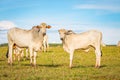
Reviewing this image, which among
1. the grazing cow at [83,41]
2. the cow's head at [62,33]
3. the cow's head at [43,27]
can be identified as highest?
the cow's head at [43,27]

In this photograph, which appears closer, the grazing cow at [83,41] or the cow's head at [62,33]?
the grazing cow at [83,41]

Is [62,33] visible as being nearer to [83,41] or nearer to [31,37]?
[83,41]

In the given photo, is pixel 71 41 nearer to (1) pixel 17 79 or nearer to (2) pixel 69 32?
(2) pixel 69 32

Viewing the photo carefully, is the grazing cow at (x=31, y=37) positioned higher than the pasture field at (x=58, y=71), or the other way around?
the grazing cow at (x=31, y=37)

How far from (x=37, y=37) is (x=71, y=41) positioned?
238cm

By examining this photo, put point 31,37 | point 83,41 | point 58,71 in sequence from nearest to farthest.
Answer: point 58,71 < point 31,37 < point 83,41

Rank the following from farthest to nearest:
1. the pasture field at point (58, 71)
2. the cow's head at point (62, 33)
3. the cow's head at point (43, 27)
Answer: the cow's head at point (62, 33), the cow's head at point (43, 27), the pasture field at point (58, 71)

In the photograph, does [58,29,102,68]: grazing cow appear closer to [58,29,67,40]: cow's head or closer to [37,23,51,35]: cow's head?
[58,29,67,40]: cow's head

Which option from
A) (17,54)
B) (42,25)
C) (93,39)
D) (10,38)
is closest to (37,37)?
(42,25)

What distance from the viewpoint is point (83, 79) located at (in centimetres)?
1350

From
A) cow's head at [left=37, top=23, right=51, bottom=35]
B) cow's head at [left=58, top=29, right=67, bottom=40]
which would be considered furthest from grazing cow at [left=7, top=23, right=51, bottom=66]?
cow's head at [left=58, top=29, right=67, bottom=40]

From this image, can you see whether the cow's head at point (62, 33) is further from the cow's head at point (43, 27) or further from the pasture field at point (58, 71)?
the pasture field at point (58, 71)

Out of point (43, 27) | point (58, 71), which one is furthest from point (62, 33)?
point (58, 71)

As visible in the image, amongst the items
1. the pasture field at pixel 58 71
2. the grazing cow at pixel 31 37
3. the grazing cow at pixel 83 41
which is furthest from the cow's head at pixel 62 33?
the pasture field at pixel 58 71
